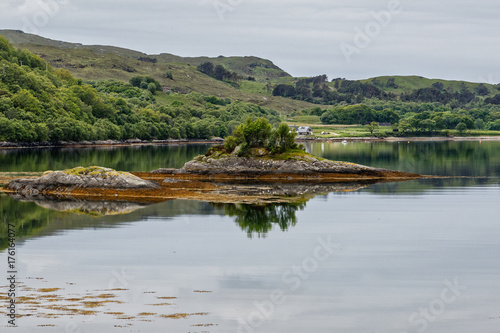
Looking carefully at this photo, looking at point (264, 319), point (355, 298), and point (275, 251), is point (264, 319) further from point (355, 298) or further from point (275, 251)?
point (275, 251)

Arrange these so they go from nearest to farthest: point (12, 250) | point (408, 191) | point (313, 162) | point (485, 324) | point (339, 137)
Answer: point (485, 324)
point (12, 250)
point (408, 191)
point (313, 162)
point (339, 137)

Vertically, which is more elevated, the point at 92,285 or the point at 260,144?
the point at 260,144

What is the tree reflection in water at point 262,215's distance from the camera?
33.8 m

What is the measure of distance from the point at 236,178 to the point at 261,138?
635cm

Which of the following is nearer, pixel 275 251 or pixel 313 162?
pixel 275 251

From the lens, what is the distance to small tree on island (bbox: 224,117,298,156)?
2566 inches

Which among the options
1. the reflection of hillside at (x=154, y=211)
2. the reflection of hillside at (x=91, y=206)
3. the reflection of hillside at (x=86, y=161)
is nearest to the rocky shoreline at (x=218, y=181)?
the reflection of hillside at (x=154, y=211)

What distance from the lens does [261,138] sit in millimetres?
66062

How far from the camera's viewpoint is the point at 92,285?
72.8 feet

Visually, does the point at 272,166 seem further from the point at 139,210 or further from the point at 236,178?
the point at 139,210

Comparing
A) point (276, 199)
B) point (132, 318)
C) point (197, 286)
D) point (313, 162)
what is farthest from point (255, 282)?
point (313, 162)

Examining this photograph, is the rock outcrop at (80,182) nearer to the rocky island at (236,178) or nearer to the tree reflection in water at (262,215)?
the rocky island at (236,178)

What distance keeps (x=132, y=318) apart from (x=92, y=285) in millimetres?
4004

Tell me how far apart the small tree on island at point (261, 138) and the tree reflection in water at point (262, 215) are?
21907 millimetres
